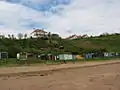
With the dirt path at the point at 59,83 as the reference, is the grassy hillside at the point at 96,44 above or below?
above

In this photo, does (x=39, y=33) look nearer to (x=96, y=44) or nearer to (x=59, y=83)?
(x=96, y=44)

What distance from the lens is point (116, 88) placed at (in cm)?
1382

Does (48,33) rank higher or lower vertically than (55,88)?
Result: higher

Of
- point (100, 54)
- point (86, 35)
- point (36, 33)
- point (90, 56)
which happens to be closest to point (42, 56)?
point (90, 56)

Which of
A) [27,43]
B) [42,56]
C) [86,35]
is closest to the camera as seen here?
[42,56]

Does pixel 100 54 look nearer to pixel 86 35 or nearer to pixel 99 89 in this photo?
pixel 99 89

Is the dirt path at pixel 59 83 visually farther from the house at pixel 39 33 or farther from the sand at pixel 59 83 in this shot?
the house at pixel 39 33

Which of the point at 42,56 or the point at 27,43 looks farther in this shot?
the point at 27,43

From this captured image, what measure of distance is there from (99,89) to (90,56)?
4218cm

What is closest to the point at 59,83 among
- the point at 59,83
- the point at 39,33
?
the point at 59,83

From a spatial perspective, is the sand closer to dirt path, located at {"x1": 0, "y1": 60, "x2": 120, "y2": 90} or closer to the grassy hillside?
dirt path, located at {"x1": 0, "y1": 60, "x2": 120, "y2": 90}

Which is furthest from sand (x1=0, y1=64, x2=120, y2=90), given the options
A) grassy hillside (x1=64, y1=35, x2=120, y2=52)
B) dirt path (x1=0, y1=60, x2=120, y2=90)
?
grassy hillside (x1=64, y1=35, x2=120, y2=52)

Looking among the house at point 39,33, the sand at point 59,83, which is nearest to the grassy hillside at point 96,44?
the house at point 39,33

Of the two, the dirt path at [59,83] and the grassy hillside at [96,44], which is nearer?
the dirt path at [59,83]
